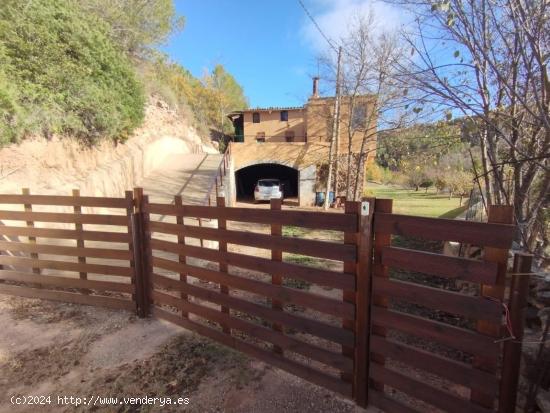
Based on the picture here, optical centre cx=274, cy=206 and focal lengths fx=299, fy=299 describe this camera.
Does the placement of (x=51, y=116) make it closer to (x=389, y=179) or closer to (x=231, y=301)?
(x=231, y=301)

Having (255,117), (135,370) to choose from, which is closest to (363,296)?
(135,370)

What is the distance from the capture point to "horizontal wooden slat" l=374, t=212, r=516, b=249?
5.55ft

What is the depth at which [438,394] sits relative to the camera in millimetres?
1982

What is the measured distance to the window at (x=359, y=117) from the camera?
1603 centimetres

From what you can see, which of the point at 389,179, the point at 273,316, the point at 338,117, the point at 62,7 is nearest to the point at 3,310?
the point at 273,316

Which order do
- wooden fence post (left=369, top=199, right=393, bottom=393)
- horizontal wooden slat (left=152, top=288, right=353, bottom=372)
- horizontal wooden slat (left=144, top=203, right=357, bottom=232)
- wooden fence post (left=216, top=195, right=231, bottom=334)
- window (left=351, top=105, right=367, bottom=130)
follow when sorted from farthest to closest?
window (left=351, top=105, right=367, bottom=130)
wooden fence post (left=216, top=195, right=231, bottom=334)
horizontal wooden slat (left=152, top=288, right=353, bottom=372)
horizontal wooden slat (left=144, top=203, right=357, bottom=232)
wooden fence post (left=369, top=199, right=393, bottom=393)

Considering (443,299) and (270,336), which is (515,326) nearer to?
(443,299)

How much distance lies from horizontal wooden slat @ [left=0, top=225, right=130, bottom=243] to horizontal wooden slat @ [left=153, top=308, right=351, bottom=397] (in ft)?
3.52

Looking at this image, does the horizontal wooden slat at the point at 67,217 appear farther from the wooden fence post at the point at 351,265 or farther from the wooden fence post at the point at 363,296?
the wooden fence post at the point at 363,296

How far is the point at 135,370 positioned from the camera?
273 cm

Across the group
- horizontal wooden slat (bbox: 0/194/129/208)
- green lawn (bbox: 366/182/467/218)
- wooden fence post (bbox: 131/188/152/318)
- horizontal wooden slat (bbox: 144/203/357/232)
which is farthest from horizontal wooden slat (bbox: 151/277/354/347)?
green lawn (bbox: 366/182/467/218)

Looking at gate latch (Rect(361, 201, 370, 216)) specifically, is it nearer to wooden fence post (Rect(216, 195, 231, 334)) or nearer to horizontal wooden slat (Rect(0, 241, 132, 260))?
wooden fence post (Rect(216, 195, 231, 334))

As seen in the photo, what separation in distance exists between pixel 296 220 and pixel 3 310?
13.5 ft

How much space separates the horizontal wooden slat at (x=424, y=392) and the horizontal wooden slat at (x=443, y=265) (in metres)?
0.79
